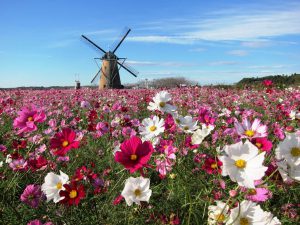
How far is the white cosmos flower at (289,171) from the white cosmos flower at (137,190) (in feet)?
1.89

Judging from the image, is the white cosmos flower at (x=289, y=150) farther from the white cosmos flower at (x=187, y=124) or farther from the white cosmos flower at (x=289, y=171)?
the white cosmos flower at (x=187, y=124)

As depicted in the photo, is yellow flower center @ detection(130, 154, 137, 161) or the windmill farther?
the windmill

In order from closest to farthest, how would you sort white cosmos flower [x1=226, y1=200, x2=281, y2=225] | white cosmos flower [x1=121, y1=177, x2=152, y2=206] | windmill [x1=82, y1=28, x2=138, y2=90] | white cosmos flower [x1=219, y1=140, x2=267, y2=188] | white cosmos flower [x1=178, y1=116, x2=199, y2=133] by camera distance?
white cosmos flower [x1=219, y1=140, x2=267, y2=188] < white cosmos flower [x1=226, y1=200, x2=281, y2=225] < white cosmos flower [x1=121, y1=177, x2=152, y2=206] < white cosmos flower [x1=178, y1=116, x2=199, y2=133] < windmill [x1=82, y1=28, x2=138, y2=90]

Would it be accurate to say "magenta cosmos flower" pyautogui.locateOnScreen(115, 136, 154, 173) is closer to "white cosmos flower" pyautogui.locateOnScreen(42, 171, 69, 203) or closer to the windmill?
"white cosmos flower" pyautogui.locateOnScreen(42, 171, 69, 203)

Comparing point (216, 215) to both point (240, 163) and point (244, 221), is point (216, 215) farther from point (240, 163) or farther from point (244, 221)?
point (240, 163)

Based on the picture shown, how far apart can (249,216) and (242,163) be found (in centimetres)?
25

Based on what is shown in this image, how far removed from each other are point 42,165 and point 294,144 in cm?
142

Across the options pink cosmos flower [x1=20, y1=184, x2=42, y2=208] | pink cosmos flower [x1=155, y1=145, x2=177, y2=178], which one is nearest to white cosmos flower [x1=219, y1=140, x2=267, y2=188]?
pink cosmos flower [x1=155, y1=145, x2=177, y2=178]

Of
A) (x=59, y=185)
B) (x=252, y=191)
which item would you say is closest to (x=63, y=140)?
(x=59, y=185)

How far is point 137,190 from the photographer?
1753mm

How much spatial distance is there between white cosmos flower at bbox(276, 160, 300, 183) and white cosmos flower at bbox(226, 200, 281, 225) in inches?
6.2

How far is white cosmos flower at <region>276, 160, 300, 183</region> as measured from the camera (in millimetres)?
1393

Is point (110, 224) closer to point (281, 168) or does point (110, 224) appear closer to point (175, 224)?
point (175, 224)

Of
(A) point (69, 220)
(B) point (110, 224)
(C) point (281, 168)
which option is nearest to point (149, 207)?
(B) point (110, 224)
